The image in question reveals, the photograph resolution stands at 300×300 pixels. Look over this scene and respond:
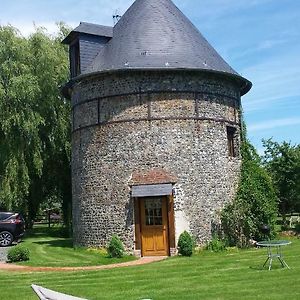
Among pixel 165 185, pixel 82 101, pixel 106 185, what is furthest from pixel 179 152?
pixel 82 101

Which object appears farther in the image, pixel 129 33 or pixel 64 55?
pixel 64 55

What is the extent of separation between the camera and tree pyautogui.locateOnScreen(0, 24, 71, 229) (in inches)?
982

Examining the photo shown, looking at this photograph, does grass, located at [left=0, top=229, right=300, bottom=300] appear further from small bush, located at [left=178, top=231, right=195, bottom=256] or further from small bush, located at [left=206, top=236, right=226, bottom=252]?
small bush, located at [left=206, top=236, right=226, bottom=252]

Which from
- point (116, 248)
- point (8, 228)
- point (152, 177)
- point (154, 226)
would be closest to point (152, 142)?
point (152, 177)

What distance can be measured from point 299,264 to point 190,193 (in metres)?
6.03

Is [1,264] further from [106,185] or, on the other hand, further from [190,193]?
[190,193]

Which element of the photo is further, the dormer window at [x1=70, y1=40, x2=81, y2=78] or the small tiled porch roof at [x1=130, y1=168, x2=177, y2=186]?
the dormer window at [x1=70, y1=40, x2=81, y2=78]

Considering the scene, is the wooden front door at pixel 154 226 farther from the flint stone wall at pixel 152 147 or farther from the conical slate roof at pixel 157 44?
the conical slate roof at pixel 157 44

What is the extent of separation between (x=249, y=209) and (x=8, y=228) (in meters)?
9.54

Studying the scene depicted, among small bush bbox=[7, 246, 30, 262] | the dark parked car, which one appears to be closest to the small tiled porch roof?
small bush bbox=[7, 246, 30, 262]

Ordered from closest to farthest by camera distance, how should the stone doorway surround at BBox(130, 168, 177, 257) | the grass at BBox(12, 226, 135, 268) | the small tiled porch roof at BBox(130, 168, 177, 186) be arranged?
the grass at BBox(12, 226, 135, 268)
the stone doorway surround at BBox(130, 168, 177, 257)
the small tiled porch roof at BBox(130, 168, 177, 186)

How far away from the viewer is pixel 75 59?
2192cm

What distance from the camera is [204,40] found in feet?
71.9

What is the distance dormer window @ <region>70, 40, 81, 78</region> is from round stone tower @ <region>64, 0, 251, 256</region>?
48.8 inches
